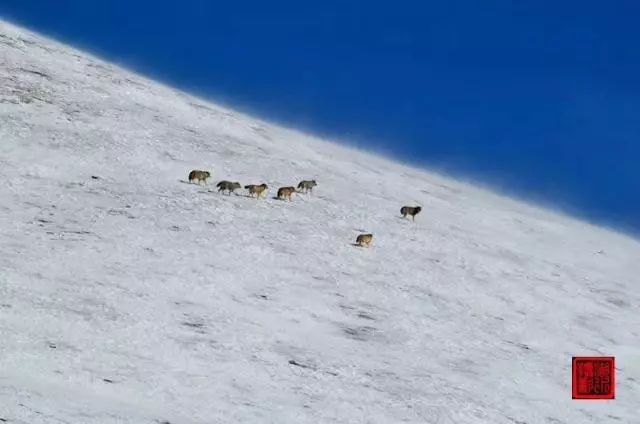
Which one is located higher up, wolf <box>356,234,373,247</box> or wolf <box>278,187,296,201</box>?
wolf <box>278,187,296,201</box>

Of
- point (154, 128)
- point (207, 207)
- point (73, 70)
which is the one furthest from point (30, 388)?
point (73, 70)

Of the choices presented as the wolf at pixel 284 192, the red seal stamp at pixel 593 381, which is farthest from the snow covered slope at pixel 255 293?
the wolf at pixel 284 192

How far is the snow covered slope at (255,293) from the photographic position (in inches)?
625

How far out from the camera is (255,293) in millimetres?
21641

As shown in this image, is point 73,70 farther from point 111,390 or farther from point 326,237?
point 111,390

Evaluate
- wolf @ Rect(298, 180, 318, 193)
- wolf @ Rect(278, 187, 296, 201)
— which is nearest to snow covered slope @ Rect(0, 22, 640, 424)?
wolf @ Rect(278, 187, 296, 201)

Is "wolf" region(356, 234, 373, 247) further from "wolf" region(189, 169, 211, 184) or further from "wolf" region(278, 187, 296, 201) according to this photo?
"wolf" region(189, 169, 211, 184)

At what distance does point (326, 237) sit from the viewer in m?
28.8

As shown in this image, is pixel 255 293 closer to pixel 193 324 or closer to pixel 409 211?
pixel 193 324

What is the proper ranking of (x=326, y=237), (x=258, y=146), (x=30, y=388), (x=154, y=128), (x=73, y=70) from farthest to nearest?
1. (x=73, y=70)
2. (x=258, y=146)
3. (x=154, y=128)
4. (x=326, y=237)
5. (x=30, y=388)

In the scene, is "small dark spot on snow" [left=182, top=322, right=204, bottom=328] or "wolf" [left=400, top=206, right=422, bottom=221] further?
"wolf" [left=400, top=206, right=422, bottom=221]

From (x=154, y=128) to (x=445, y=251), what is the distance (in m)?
16.1

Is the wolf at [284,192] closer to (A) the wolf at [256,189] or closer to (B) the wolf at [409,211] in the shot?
(A) the wolf at [256,189]

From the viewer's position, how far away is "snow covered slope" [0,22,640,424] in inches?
625
